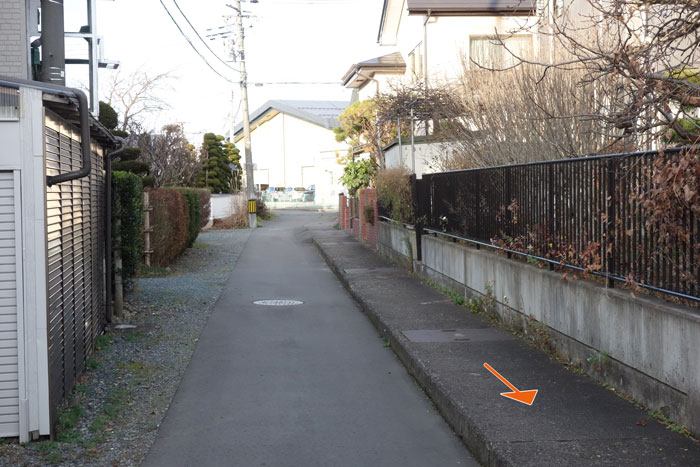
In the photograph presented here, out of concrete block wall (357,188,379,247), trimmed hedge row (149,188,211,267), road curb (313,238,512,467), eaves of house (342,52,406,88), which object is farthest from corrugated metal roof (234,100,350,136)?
road curb (313,238,512,467)

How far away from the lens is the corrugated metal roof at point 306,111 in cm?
7125

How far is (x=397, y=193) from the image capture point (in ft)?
58.4

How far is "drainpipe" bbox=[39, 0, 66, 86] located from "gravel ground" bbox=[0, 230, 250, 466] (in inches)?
153

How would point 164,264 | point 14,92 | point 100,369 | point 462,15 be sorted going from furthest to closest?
point 462,15 → point 164,264 → point 100,369 → point 14,92

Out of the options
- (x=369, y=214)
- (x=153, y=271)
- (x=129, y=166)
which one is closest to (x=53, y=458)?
(x=153, y=271)

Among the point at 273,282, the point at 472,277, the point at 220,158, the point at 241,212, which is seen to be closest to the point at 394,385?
the point at 472,277

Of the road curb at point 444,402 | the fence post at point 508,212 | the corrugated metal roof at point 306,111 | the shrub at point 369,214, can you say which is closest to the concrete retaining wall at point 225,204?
the shrub at point 369,214

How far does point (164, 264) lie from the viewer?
1788cm

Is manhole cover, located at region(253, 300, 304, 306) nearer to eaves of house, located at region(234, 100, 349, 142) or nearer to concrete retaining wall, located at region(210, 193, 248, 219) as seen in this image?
concrete retaining wall, located at region(210, 193, 248, 219)

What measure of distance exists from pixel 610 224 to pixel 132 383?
186 inches

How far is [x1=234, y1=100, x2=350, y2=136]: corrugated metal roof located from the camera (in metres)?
71.2

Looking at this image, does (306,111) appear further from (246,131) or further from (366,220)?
(366,220)

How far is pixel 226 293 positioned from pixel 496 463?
32.8ft

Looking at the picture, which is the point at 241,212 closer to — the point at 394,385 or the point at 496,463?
the point at 394,385
